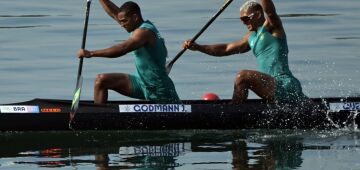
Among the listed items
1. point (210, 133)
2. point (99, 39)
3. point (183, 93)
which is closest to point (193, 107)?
point (210, 133)

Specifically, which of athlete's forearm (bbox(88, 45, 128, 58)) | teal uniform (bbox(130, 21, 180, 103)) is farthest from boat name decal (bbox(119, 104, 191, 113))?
athlete's forearm (bbox(88, 45, 128, 58))

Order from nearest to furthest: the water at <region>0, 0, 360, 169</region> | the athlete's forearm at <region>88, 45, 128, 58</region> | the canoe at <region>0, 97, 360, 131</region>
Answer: the water at <region>0, 0, 360, 169</region>, the athlete's forearm at <region>88, 45, 128, 58</region>, the canoe at <region>0, 97, 360, 131</region>

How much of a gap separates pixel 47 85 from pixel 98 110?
499 centimetres

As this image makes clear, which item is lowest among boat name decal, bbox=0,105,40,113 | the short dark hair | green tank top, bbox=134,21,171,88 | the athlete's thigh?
boat name decal, bbox=0,105,40,113

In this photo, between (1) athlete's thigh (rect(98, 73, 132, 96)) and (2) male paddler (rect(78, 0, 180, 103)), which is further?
(1) athlete's thigh (rect(98, 73, 132, 96))

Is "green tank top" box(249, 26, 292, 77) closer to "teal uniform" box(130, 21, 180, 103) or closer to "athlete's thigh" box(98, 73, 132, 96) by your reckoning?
"teal uniform" box(130, 21, 180, 103)

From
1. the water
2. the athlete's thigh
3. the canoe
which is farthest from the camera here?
the athlete's thigh

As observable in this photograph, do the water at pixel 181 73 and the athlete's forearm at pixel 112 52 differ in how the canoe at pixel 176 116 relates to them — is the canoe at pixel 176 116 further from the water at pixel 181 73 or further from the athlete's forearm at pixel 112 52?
the athlete's forearm at pixel 112 52

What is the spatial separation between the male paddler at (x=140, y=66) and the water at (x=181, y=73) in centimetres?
58

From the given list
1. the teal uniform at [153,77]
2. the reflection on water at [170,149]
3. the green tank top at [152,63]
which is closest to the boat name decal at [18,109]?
the reflection on water at [170,149]

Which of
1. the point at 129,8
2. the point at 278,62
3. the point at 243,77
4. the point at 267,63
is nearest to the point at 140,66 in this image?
the point at 129,8

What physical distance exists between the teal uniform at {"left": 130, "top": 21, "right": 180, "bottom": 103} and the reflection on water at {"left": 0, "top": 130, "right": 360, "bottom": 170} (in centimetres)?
52

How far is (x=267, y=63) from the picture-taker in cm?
1872

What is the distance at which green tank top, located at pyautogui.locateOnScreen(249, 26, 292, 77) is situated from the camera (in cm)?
1864
